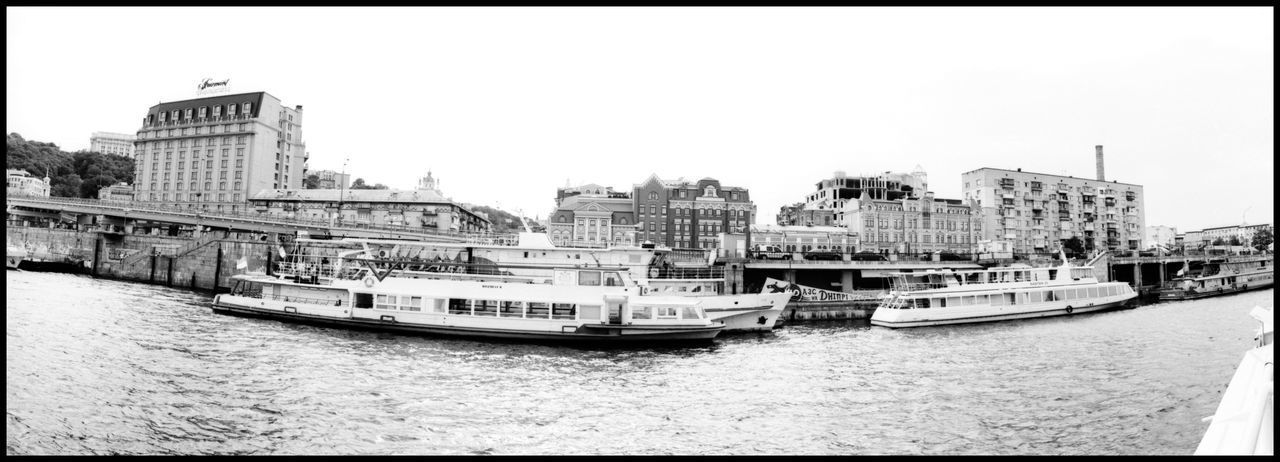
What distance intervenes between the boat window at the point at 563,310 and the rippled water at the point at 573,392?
1761 millimetres

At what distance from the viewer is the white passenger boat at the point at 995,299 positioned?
39.1 meters

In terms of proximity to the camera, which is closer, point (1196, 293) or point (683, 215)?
point (1196, 293)

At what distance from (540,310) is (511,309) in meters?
1.39

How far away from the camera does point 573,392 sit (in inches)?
753

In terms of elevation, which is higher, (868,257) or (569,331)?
(868,257)

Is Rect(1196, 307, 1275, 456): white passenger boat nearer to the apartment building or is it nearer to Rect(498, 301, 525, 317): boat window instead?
Rect(498, 301, 525, 317): boat window

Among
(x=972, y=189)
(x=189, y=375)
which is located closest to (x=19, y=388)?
(x=189, y=375)

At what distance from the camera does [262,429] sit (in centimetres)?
1403

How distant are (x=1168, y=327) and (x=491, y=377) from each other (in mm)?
37429

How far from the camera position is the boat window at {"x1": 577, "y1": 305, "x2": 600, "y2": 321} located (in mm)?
28922

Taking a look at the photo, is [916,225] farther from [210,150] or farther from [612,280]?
[210,150]

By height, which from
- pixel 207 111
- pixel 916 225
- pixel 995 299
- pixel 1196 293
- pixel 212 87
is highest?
pixel 212 87

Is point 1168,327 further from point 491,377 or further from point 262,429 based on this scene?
point 262,429

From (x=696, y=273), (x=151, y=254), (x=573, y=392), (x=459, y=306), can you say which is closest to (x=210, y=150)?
(x=151, y=254)
